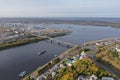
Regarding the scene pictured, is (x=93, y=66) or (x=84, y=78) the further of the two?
(x=93, y=66)

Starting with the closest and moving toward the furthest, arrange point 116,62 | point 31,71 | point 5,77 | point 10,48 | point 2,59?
1. point 5,77
2. point 31,71
3. point 116,62
4. point 2,59
5. point 10,48

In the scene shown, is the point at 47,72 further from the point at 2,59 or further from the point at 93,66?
the point at 2,59

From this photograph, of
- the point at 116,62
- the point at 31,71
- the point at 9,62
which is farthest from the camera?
the point at 9,62

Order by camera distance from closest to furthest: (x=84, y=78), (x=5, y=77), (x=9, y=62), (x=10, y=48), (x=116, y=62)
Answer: (x=84, y=78), (x=5, y=77), (x=116, y=62), (x=9, y=62), (x=10, y=48)

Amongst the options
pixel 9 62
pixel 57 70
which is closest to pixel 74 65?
pixel 57 70

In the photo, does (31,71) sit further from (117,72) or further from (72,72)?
(117,72)

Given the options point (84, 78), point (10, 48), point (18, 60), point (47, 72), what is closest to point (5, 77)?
point (47, 72)

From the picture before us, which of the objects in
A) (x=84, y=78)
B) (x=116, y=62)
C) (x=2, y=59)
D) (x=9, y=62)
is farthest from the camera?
(x=2, y=59)

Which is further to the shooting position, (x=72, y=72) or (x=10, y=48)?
(x=10, y=48)
